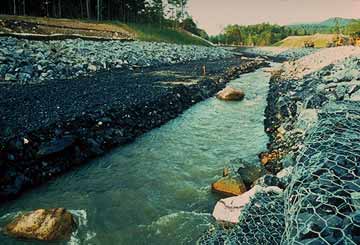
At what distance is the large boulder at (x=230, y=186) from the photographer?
24.5ft

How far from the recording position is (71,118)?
10.2m

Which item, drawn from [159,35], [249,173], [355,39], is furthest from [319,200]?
[355,39]

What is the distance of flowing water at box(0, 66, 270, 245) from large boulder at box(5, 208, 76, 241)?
170 millimetres

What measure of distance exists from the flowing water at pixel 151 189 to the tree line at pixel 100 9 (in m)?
39.8

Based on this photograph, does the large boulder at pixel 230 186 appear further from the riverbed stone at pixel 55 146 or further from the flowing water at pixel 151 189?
the riverbed stone at pixel 55 146

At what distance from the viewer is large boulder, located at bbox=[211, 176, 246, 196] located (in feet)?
24.5

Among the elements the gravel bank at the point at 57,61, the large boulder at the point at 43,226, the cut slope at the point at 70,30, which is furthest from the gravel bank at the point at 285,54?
the large boulder at the point at 43,226

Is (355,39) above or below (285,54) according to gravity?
above

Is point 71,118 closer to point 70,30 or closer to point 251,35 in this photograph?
point 70,30

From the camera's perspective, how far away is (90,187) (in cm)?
806

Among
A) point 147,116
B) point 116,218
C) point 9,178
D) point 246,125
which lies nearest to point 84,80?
point 147,116

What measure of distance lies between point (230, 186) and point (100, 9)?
54.4 metres

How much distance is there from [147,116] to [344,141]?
9365mm

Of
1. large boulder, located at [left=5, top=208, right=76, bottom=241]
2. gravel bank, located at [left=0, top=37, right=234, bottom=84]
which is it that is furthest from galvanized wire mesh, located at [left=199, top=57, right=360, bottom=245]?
gravel bank, located at [left=0, top=37, right=234, bottom=84]
